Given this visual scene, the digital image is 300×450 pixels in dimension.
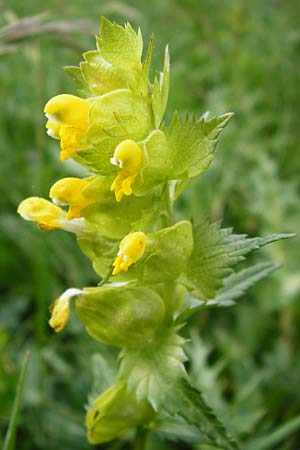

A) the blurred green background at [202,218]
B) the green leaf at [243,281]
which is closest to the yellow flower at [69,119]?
the blurred green background at [202,218]

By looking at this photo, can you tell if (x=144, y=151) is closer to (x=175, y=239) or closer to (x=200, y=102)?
(x=175, y=239)

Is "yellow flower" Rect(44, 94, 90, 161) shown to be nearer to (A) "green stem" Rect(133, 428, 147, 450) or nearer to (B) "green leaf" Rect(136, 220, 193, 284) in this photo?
(B) "green leaf" Rect(136, 220, 193, 284)

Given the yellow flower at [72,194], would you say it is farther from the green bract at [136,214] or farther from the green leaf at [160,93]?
the green leaf at [160,93]

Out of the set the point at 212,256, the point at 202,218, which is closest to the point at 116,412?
the point at 212,256

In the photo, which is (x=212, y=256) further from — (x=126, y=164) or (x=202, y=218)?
(x=202, y=218)

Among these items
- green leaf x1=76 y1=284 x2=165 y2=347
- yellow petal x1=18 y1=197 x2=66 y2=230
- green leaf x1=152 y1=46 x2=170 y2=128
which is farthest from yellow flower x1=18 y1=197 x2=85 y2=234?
green leaf x1=152 y1=46 x2=170 y2=128

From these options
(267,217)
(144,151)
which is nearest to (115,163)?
(144,151)
